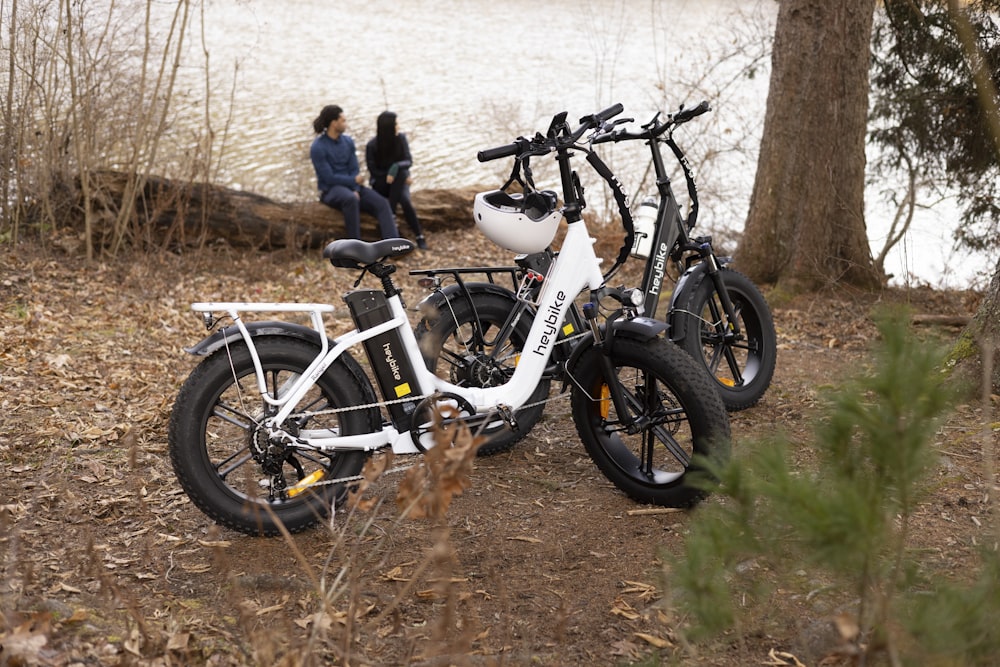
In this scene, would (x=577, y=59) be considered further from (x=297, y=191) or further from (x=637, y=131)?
(x=637, y=131)

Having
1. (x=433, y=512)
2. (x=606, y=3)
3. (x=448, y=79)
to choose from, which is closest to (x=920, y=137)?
(x=433, y=512)

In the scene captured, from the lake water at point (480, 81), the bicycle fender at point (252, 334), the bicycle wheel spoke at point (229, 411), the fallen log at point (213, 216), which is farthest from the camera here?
the lake water at point (480, 81)

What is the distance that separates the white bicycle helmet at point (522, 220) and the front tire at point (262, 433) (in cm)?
86

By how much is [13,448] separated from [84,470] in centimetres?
45

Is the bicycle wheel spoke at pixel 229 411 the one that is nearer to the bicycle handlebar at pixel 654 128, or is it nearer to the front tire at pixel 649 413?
the front tire at pixel 649 413

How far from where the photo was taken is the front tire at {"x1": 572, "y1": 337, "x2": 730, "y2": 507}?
367 centimetres

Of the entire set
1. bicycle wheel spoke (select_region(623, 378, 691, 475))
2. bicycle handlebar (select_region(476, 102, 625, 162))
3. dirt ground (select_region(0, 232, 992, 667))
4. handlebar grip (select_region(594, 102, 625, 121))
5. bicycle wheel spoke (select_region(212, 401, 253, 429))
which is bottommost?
dirt ground (select_region(0, 232, 992, 667))

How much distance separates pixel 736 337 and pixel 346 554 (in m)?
2.31

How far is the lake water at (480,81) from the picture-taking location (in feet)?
35.8

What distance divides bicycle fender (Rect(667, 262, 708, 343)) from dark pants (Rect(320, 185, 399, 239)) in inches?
190

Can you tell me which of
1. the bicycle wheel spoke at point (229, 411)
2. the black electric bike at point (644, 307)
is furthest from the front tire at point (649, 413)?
the bicycle wheel spoke at point (229, 411)

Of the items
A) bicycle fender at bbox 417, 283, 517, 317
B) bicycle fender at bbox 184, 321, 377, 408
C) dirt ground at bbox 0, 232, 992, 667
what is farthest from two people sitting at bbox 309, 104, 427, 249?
bicycle fender at bbox 184, 321, 377, 408

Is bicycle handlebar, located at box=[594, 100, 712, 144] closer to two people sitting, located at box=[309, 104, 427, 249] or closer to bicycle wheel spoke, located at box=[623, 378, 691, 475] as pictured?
bicycle wheel spoke, located at box=[623, 378, 691, 475]

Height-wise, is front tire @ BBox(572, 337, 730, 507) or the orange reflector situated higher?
front tire @ BBox(572, 337, 730, 507)
